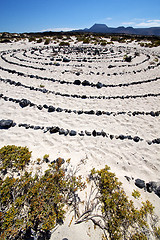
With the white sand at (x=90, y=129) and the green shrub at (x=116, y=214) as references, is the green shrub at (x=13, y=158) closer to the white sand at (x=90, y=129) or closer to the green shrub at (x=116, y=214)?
the white sand at (x=90, y=129)

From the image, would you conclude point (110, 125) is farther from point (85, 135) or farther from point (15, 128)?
point (15, 128)

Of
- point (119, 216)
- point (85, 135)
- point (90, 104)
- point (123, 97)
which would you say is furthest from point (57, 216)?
point (123, 97)

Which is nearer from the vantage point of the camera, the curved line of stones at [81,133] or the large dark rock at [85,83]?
the curved line of stones at [81,133]

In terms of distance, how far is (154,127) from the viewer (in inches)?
276

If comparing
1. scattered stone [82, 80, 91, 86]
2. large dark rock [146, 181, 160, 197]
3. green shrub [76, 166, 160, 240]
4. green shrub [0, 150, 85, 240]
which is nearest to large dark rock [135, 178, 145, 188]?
large dark rock [146, 181, 160, 197]

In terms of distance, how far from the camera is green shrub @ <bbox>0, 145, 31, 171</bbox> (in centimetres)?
429

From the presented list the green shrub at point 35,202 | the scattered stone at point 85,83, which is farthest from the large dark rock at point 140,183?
the scattered stone at point 85,83

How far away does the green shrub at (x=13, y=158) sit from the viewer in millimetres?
4289

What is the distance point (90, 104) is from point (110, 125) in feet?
8.32

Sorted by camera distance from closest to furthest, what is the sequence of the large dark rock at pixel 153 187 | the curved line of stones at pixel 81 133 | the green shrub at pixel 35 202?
1. the green shrub at pixel 35 202
2. the large dark rock at pixel 153 187
3. the curved line of stones at pixel 81 133

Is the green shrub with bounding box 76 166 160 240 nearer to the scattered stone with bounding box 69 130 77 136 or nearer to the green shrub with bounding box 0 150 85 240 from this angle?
the green shrub with bounding box 0 150 85 240

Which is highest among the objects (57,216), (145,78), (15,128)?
(145,78)

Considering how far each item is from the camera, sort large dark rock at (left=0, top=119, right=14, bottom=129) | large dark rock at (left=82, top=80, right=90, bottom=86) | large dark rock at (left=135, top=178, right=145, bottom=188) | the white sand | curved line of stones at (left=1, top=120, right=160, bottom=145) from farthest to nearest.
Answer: large dark rock at (left=82, top=80, right=90, bottom=86) < large dark rock at (left=0, top=119, right=14, bottom=129) < curved line of stones at (left=1, top=120, right=160, bottom=145) < the white sand < large dark rock at (left=135, top=178, right=145, bottom=188)

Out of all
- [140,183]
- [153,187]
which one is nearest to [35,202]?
[140,183]
